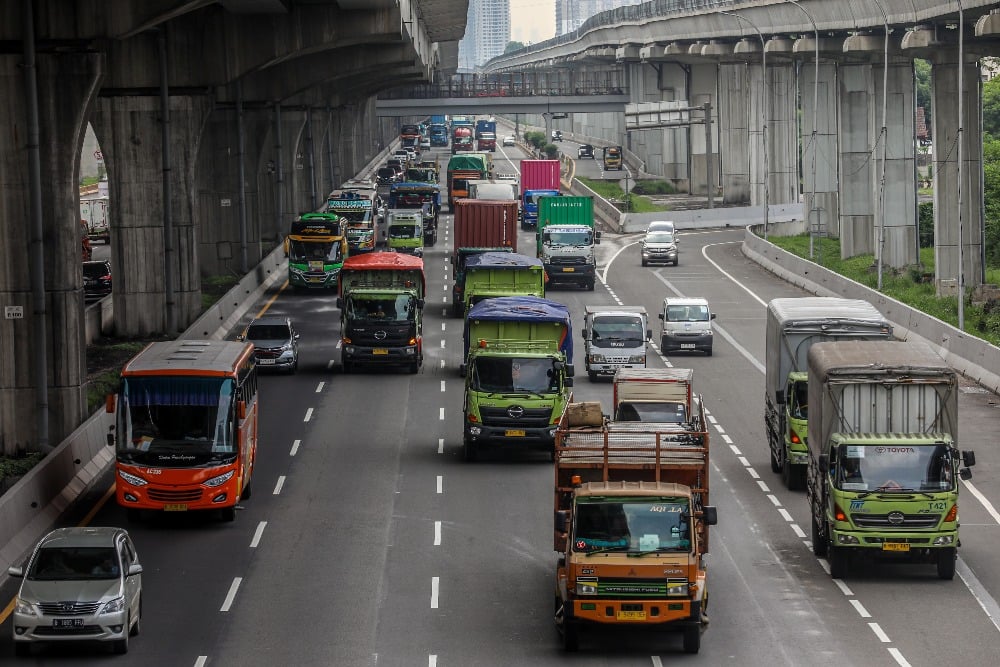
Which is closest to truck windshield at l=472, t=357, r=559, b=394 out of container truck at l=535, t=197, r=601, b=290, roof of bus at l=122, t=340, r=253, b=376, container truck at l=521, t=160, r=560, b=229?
roof of bus at l=122, t=340, r=253, b=376

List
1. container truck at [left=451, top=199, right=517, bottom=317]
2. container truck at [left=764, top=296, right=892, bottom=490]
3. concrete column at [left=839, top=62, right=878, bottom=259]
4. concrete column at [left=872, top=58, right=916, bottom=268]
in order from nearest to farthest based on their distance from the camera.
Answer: container truck at [left=764, top=296, right=892, bottom=490] → container truck at [left=451, top=199, right=517, bottom=317] → concrete column at [left=872, top=58, right=916, bottom=268] → concrete column at [left=839, top=62, right=878, bottom=259]

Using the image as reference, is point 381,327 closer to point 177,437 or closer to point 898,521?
point 177,437

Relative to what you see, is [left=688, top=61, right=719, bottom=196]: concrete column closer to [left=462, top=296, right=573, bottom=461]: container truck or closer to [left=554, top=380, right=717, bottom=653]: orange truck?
[left=462, top=296, right=573, bottom=461]: container truck

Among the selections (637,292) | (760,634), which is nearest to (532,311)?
(760,634)

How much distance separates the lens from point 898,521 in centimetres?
2873

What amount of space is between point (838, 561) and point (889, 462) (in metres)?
1.88

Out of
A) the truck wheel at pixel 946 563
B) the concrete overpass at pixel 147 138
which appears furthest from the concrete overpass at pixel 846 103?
the truck wheel at pixel 946 563

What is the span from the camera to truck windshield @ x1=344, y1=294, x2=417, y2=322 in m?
53.3

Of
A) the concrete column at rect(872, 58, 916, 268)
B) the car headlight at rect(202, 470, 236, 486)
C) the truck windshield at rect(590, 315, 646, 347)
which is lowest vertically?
the car headlight at rect(202, 470, 236, 486)

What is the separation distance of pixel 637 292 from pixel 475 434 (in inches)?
1424

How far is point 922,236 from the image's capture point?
112m

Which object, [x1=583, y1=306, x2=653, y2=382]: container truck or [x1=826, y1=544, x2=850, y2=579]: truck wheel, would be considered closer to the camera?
[x1=826, y1=544, x2=850, y2=579]: truck wheel

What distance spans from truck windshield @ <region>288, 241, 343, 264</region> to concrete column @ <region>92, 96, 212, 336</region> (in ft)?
39.9

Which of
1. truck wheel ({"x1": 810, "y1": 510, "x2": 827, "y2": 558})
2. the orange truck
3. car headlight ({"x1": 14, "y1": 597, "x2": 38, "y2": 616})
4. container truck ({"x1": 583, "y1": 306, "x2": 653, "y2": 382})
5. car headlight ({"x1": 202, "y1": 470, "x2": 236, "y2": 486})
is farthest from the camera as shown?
container truck ({"x1": 583, "y1": 306, "x2": 653, "y2": 382})
